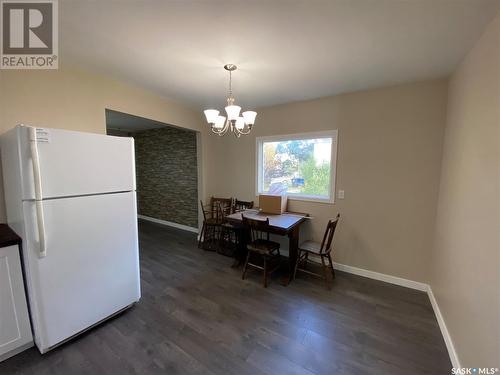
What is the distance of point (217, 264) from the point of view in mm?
3105

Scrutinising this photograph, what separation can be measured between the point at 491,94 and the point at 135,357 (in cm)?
308

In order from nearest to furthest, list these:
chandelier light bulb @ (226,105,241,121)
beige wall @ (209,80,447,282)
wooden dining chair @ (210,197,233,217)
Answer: chandelier light bulb @ (226,105,241,121) < beige wall @ (209,80,447,282) < wooden dining chair @ (210,197,233,217)

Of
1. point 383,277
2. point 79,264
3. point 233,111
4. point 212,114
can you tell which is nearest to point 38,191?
point 79,264

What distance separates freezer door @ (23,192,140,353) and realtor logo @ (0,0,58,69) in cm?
126

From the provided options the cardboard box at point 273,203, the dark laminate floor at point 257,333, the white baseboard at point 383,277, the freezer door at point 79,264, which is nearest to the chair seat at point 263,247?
the dark laminate floor at point 257,333

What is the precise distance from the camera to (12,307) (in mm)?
1523

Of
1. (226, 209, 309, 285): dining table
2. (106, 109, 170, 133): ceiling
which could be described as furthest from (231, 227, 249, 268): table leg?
(106, 109, 170, 133): ceiling

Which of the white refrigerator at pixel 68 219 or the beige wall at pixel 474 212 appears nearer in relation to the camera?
the beige wall at pixel 474 212

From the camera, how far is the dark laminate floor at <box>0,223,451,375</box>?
59.4 inches

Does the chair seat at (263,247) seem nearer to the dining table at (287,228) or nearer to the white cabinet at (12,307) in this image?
the dining table at (287,228)

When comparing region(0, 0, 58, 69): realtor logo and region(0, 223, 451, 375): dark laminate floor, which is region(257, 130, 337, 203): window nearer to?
region(0, 223, 451, 375): dark laminate floor

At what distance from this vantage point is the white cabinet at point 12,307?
148 cm

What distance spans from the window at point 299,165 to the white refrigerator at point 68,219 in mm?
2152

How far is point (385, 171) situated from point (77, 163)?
10.5 feet
